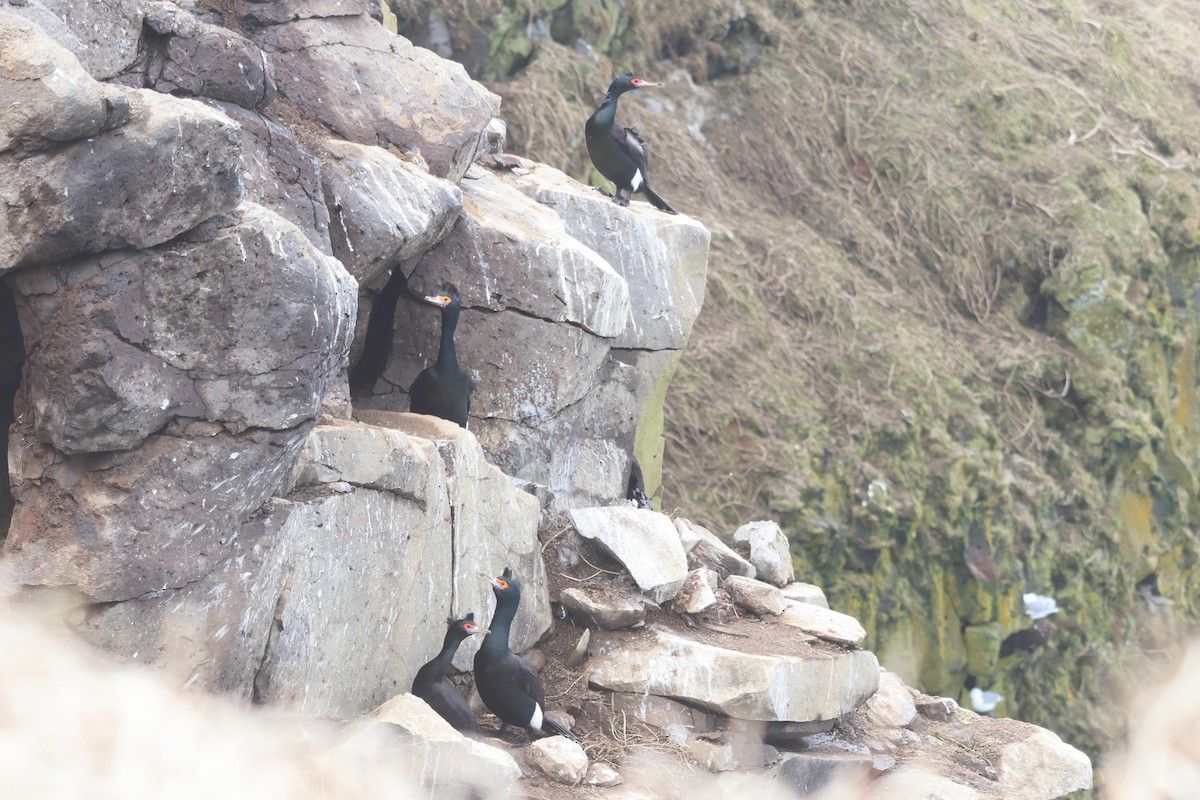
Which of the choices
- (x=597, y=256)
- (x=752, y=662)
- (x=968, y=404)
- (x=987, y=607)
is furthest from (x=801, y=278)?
(x=752, y=662)

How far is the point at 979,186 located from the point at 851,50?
2.29m

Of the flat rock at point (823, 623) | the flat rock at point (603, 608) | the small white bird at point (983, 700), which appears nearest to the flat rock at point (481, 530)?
the flat rock at point (603, 608)

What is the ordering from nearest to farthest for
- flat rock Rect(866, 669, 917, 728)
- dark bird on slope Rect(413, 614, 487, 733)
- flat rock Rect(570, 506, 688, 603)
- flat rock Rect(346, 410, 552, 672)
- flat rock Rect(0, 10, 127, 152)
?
1. flat rock Rect(0, 10, 127, 152)
2. dark bird on slope Rect(413, 614, 487, 733)
3. flat rock Rect(346, 410, 552, 672)
4. flat rock Rect(570, 506, 688, 603)
5. flat rock Rect(866, 669, 917, 728)

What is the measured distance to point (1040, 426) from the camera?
13875 millimetres

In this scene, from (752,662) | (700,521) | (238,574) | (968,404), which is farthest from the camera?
(968,404)

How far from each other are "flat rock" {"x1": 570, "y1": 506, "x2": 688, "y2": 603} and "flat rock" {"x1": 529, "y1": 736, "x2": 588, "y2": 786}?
1.26 meters

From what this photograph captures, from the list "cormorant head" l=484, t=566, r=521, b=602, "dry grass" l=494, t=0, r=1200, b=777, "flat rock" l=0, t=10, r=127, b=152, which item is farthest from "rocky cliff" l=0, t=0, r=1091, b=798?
"dry grass" l=494, t=0, r=1200, b=777

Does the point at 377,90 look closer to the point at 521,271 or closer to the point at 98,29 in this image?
the point at 521,271

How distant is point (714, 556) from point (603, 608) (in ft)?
4.34

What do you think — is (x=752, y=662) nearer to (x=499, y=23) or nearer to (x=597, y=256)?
(x=597, y=256)

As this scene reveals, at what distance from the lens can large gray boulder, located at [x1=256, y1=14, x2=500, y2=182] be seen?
5.86m

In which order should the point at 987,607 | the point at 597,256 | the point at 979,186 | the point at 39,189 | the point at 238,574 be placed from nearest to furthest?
the point at 39,189 < the point at 238,574 < the point at 597,256 < the point at 987,607 < the point at 979,186

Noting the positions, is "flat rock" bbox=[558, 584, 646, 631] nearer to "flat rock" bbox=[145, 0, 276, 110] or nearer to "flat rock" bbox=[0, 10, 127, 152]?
"flat rock" bbox=[145, 0, 276, 110]

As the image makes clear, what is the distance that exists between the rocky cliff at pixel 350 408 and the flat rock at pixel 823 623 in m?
0.02
